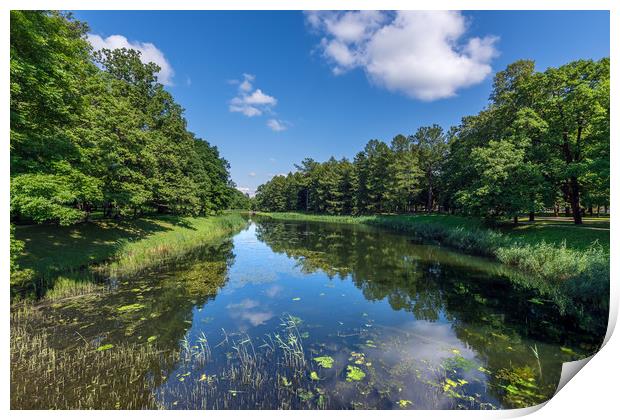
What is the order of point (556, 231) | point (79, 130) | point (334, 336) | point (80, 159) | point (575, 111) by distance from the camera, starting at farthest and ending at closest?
point (575, 111)
point (556, 231)
point (79, 130)
point (80, 159)
point (334, 336)

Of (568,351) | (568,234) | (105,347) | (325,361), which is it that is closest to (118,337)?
(105,347)

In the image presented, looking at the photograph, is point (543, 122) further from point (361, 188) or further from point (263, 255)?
point (361, 188)

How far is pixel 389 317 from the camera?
32.6ft

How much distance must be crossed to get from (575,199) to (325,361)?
23.8 m

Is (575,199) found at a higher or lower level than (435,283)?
higher

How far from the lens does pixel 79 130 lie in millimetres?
13977

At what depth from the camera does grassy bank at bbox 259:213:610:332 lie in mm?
10203

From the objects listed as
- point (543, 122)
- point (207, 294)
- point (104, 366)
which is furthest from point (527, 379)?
point (543, 122)

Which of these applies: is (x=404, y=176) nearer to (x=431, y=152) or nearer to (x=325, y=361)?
(x=431, y=152)

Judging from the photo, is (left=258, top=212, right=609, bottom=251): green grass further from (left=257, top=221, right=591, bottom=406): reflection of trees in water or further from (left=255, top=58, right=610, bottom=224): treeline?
(left=257, top=221, right=591, bottom=406): reflection of trees in water

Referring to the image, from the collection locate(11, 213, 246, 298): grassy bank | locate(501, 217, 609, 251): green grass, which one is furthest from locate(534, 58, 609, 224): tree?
locate(11, 213, 246, 298): grassy bank

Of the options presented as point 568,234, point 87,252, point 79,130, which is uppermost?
point 79,130

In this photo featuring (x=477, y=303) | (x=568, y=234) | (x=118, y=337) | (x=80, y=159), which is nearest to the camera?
(x=118, y=337)

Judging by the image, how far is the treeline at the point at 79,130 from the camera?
29.0 feet
